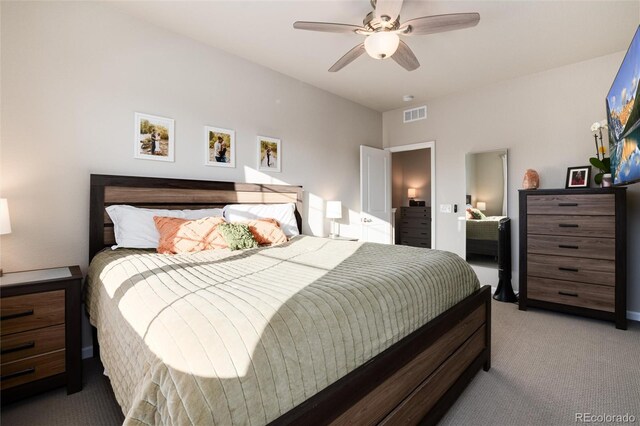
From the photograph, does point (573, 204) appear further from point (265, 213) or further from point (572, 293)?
point (265, 213)

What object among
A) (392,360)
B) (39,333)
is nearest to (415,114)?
(392,360)

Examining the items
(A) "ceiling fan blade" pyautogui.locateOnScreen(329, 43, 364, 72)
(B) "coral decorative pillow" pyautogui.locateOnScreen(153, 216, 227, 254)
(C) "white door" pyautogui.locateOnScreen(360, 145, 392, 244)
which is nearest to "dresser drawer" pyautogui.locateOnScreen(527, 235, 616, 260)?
(C) "white door" pyautogui.locateOnScreen(360, 145, 392, 244)

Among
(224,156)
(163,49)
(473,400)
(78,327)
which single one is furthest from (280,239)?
(163,49)

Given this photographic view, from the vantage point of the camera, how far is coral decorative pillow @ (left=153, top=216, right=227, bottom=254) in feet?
7.59

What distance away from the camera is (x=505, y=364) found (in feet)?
7.35

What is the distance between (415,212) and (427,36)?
4007 millimetres

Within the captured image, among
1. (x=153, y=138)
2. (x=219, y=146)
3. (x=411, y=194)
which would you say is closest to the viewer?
(x=153, y=138)

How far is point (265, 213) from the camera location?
129 inches

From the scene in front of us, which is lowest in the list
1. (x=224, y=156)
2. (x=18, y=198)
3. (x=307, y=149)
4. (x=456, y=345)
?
(x=456, y=345)

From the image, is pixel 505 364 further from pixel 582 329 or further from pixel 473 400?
pixel 582 329

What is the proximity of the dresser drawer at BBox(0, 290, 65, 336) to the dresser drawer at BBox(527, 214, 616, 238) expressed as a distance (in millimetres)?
4156

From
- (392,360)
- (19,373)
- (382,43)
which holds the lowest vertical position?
(19,373)

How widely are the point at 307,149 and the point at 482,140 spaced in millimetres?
2389

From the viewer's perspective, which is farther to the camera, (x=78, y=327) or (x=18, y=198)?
(x=18, y=198)
